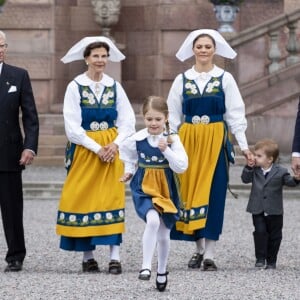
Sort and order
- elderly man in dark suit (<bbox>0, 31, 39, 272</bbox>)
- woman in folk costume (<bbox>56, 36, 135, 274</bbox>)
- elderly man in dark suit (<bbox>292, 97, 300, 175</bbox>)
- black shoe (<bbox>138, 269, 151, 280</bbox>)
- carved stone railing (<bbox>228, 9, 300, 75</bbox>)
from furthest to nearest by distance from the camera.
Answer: carved stone railing (<bbox>228, 9, 300, 75</bbox>)
elderly man in dark suit (<bbox>0, 31, 39, 272</bbox>)
woman in folk costume (<bbox>56, 36, 135, 274</bbox>)
elderly man in dark suit (<bbox>292, 97, 300, 175</bbox>)
black shoe (<bbox>138, 269, 151, 280</bbox>)

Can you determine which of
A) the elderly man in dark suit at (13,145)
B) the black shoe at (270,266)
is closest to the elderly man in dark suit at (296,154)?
the black shoe at (270,266)

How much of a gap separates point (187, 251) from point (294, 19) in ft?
28.5

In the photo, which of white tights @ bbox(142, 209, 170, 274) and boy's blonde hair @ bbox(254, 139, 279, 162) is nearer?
white tights @ bbox(142, 209, 170, 274)

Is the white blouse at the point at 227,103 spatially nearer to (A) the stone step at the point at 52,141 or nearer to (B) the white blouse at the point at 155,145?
(B) the white blouse at the point at 155,145

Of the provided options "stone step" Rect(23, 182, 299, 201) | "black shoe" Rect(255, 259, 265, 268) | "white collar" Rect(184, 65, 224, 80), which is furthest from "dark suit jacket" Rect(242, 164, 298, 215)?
"stone step" Rect(23, 182, 299, 201)

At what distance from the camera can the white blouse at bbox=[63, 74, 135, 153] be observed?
42.5 ft

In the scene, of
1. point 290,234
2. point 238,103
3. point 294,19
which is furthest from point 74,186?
point 294,19

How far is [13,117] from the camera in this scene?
13180 millimetres

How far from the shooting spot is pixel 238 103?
1323 centimetres

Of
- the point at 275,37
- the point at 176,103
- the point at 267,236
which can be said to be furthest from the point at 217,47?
the point at 275,37

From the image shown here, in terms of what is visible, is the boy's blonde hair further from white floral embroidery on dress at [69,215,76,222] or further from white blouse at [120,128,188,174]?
white floral embroidery on dress at [69,215,76,222]

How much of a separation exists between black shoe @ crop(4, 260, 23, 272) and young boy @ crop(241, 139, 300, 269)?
5.90ft

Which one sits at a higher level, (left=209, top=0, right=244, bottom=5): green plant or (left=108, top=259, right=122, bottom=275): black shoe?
(left=209, top=0, right=244, bottom=5): green plant

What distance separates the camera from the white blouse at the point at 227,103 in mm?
13219
